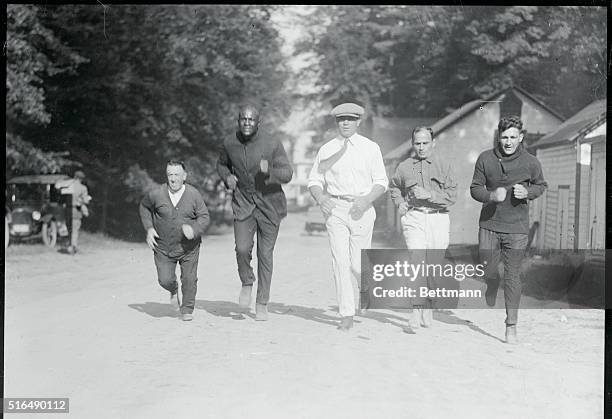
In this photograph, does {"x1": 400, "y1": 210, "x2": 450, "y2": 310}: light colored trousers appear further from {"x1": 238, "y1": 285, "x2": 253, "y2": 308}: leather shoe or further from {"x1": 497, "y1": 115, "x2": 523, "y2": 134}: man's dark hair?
{"x1": 238, "y1": 285, "x2": 253, "y2": 308}: leather shoe

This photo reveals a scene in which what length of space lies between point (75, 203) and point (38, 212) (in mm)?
901

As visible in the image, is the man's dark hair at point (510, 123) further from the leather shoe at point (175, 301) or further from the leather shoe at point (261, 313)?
the leather shoe at point (175, 301)

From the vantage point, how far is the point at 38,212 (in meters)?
12.2

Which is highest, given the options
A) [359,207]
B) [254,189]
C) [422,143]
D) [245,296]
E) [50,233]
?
[422,143]

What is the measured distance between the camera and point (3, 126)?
552cm

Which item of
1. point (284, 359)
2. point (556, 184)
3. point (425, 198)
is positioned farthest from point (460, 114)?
point (284, 359)

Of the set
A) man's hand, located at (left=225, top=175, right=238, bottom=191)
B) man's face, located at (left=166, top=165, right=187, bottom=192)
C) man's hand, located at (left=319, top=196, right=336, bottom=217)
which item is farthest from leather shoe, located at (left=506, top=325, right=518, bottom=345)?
man's face, located at (left=166, top=165, right=187, bottom=192)

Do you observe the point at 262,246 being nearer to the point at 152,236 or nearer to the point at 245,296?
the point at 245,296

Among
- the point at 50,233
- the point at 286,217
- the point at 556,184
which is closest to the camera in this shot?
the point at 286,217

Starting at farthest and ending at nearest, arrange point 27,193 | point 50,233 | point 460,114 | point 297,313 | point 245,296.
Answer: point 50,233 < point 27,193 < point 460,114 < point 297,313 < point 245,296

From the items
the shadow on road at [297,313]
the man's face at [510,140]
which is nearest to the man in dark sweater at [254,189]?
the shadow on road at [297,313]

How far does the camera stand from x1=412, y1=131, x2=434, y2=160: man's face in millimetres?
6488

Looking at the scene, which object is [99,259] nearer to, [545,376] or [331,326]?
[331,326]

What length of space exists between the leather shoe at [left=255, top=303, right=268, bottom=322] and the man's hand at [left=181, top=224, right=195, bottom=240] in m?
0.81
